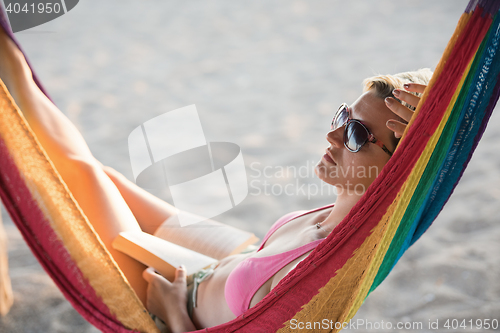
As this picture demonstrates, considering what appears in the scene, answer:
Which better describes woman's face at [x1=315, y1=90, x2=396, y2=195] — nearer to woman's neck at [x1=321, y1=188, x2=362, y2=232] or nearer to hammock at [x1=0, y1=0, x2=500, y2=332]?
woman's neck at [x1=321, y1=188, x2=362, y2=232]

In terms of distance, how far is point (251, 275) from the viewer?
1.01 m

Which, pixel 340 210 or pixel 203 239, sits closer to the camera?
pixel 340 210

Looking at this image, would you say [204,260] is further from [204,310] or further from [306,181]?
[306,181]

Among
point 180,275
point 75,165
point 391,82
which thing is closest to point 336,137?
point 391,82

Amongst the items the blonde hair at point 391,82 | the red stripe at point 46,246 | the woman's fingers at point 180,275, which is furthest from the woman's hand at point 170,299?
the blonde hair at point 391,82

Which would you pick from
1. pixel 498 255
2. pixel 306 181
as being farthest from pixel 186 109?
pixel 498 255

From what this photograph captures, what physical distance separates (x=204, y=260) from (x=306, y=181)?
5.31 feet

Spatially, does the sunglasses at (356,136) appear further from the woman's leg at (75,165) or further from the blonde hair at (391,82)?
the woman's leg at (75,165)

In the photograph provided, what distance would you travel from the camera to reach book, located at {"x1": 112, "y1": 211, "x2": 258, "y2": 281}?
1.19 metres

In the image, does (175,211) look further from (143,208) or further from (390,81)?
(390,81)

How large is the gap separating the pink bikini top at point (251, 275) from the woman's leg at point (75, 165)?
321mm

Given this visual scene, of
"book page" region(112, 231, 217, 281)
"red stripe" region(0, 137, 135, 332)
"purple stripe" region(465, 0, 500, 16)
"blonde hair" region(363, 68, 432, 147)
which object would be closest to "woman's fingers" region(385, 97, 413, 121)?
"blonde hair" region(363, 68, 432, 147)

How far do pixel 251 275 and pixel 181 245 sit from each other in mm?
440

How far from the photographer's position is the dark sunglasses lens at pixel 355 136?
98 cm
